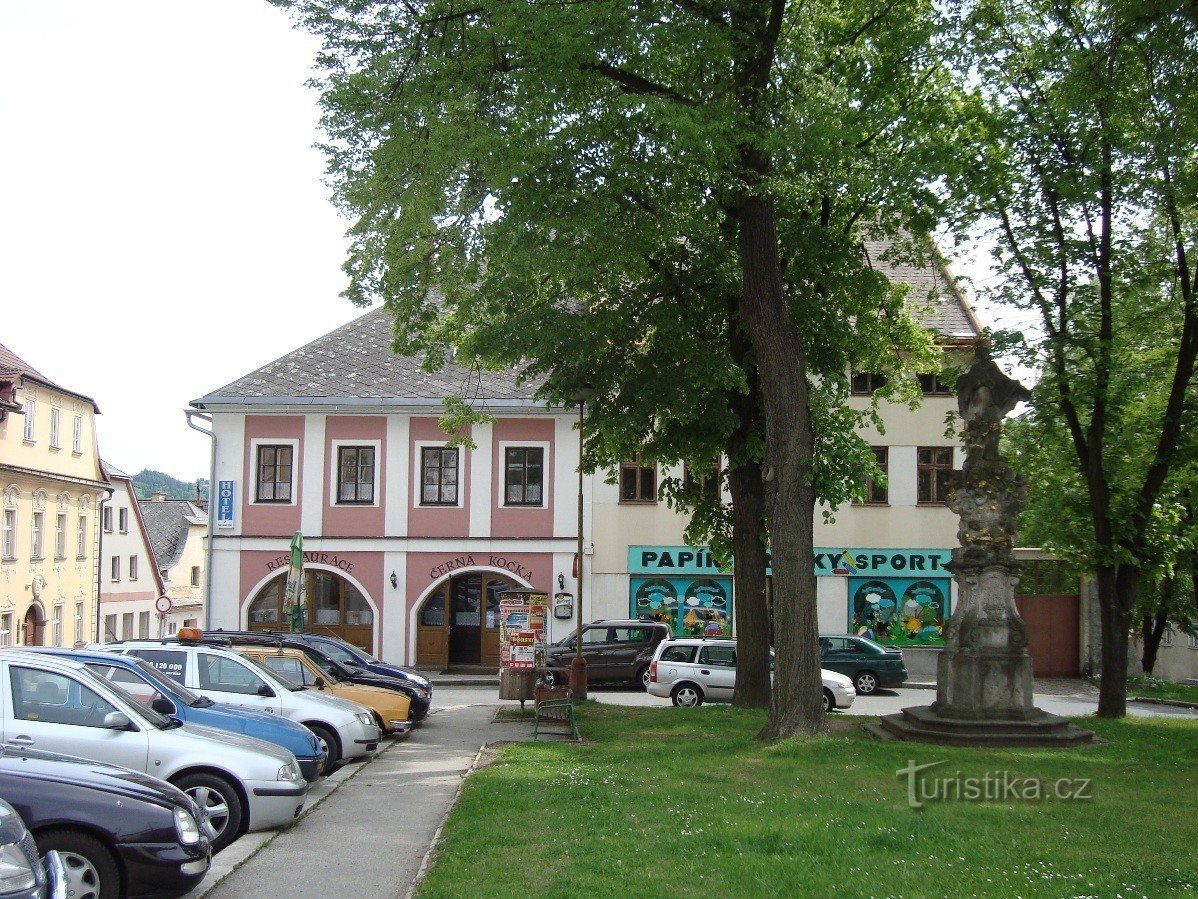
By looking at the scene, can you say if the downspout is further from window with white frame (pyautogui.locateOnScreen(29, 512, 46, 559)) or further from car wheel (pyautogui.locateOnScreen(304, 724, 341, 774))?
car wheel (pyautogui.locateOnScreen(304, 724, 341, 774))

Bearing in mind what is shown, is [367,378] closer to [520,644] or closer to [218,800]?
[520,644]

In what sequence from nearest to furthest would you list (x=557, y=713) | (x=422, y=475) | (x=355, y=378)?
(x=557, y=713)
(x=422, y=475)
(x=355, y=378)

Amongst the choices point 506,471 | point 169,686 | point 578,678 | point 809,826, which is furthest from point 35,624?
point 809,826

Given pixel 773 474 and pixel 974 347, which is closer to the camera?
pixel 773 474

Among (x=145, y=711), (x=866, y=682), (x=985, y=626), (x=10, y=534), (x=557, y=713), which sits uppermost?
(x=10, y=534)

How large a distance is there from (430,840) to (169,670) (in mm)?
5617

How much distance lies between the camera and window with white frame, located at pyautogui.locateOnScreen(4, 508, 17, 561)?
123 ft

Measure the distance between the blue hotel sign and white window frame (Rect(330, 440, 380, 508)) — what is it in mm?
2852

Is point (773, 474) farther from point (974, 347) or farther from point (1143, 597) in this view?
point (1143, 597)

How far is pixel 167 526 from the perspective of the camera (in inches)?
2837

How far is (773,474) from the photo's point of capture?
1603 cm

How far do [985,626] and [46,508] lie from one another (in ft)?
113

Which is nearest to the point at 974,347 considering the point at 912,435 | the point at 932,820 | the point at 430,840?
the point at 932,820

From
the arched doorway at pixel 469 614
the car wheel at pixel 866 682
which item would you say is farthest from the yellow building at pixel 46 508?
the car wheel at pixel 866 682
